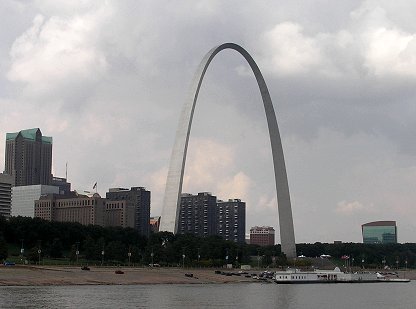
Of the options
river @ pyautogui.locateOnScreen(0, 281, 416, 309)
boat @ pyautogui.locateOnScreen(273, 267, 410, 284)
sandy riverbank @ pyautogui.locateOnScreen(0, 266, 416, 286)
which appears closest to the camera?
river @ pyautogui.locateOnScreen(0, 281, 416, 309)

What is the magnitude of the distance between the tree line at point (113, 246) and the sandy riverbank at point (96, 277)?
1282 centimetres

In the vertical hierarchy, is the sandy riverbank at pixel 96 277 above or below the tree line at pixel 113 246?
below

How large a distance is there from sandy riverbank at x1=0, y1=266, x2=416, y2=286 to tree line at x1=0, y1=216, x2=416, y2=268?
41.7 ft

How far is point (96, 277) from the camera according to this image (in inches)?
3374

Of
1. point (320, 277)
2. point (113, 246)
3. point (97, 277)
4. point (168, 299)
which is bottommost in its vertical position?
point (168, 299)

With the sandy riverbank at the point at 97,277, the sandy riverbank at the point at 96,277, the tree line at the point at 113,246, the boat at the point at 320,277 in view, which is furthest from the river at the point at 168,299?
the tree line at the point at 113,246

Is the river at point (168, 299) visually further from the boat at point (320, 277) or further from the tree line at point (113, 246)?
the tree line at point (113, 246)

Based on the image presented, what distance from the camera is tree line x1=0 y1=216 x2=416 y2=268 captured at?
117m

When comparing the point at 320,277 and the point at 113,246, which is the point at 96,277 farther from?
the point at 320,277

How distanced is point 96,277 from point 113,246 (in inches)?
1275

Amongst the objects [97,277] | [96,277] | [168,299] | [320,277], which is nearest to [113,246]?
[320,277]

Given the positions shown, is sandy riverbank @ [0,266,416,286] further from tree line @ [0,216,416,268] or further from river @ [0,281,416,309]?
tree line @ [0,216,416,268]

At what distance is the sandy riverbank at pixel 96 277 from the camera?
7712 cm

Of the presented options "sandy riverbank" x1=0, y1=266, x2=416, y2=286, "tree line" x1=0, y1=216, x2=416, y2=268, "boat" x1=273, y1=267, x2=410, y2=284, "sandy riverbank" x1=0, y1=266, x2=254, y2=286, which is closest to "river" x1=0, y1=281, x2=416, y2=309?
"sandy riverbank" x1=0, y1=266, x2=416, y2=286
